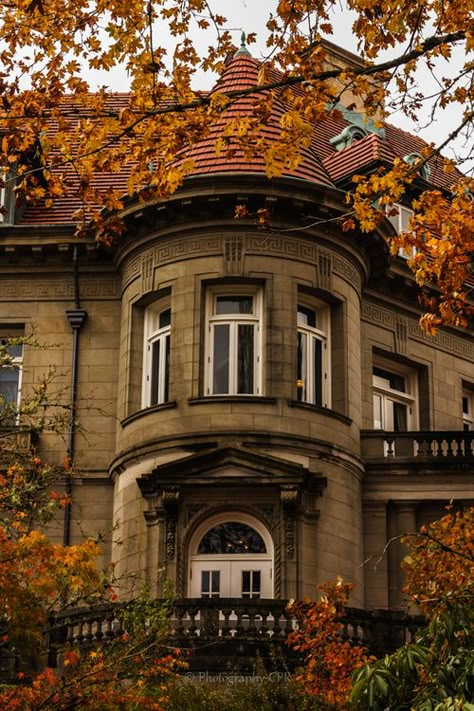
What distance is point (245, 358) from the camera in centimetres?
2928

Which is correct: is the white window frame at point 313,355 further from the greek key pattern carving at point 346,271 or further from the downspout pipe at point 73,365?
the downspout pipe at point 73,365

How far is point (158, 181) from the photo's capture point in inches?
664

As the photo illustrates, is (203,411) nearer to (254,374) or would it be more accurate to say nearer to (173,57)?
(254,374)

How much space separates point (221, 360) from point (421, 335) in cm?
661

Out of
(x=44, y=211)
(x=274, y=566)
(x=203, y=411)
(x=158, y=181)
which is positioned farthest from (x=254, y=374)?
(x=158, y=181)

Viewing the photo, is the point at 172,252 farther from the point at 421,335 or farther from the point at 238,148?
the point at 421,335

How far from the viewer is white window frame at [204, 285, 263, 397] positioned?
29.1 m

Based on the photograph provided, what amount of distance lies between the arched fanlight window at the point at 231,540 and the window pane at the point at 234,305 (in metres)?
4.49

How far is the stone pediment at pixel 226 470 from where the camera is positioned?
2784 cm

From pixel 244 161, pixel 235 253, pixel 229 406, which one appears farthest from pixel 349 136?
pixel 229 406

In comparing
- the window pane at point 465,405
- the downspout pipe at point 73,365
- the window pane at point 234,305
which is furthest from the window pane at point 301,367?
the window pane at point 465,405

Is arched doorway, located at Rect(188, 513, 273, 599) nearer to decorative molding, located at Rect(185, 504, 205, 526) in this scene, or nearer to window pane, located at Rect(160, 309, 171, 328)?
decorative molding, located at Rect(185, 504, 205, 526)

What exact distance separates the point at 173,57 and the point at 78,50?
1.16 metres

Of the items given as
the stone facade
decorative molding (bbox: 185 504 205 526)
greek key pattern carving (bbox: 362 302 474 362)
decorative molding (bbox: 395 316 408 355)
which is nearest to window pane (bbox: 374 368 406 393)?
the stone facade
